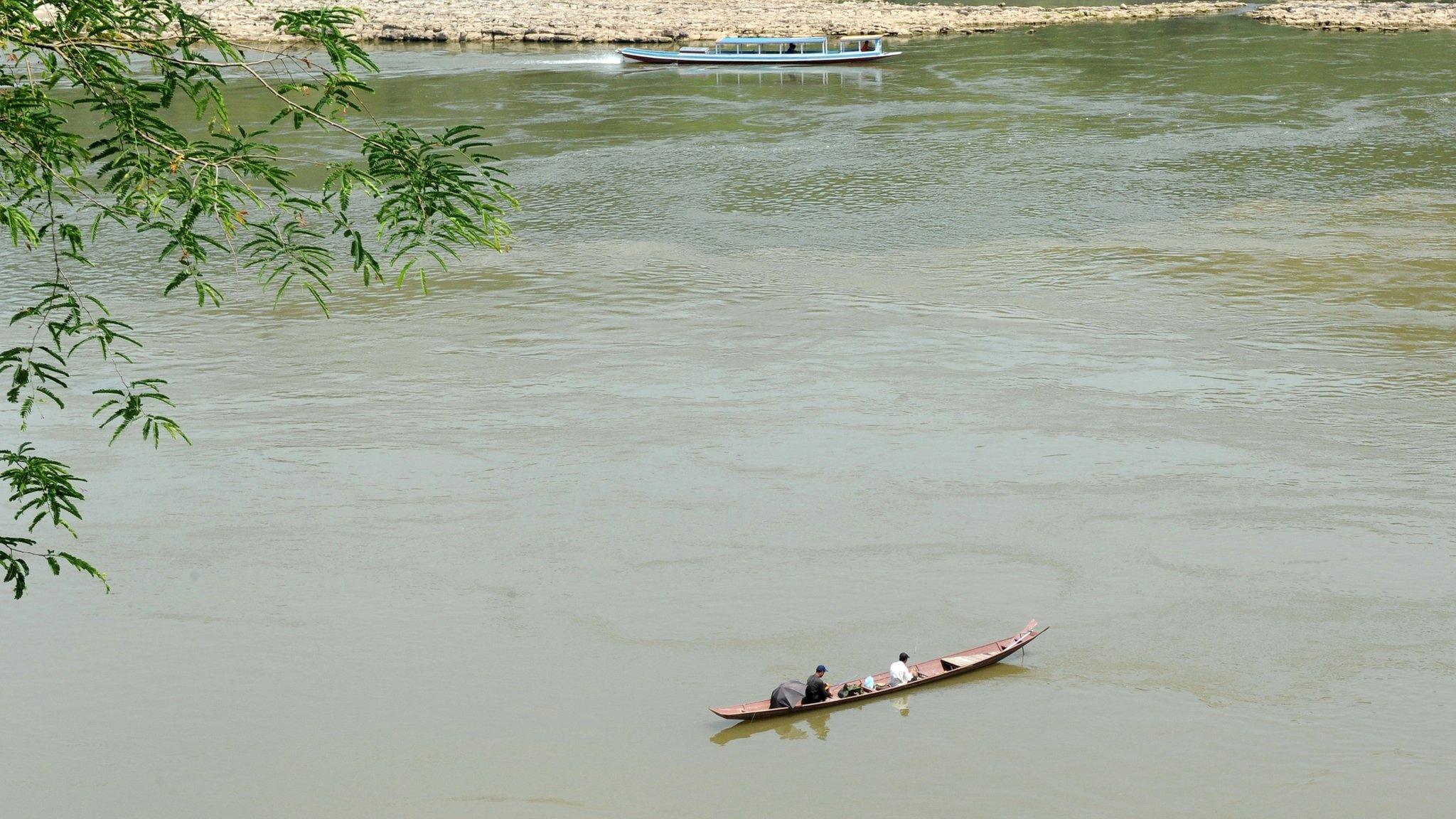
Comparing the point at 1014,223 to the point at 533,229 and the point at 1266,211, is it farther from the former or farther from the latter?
the point at 533,229

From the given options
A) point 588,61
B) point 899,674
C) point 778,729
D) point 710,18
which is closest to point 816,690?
point 778,729

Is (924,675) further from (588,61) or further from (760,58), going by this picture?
(588,61)

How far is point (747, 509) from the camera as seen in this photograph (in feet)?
58.0

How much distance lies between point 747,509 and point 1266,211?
726 inches

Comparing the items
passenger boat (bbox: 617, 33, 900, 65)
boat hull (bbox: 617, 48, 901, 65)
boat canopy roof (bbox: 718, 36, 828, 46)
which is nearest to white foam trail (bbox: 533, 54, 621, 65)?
passenger boat (bbox: 617, 33, 900, 65)

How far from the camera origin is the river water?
42.0ft

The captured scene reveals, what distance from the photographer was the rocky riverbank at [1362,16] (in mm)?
56344

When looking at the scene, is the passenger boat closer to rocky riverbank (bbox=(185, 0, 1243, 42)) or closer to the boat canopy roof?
the boat canopy roof

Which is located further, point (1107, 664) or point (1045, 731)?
point (1107, 664)

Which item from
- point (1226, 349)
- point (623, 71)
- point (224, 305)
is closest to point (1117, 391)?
point (1226, 349)

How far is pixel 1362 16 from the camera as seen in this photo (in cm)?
5738

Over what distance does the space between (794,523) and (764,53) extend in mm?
39756

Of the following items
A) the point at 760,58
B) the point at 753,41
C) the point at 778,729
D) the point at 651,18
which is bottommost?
the point at 778,729

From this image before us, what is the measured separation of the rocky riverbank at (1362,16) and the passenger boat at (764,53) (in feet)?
60.2
